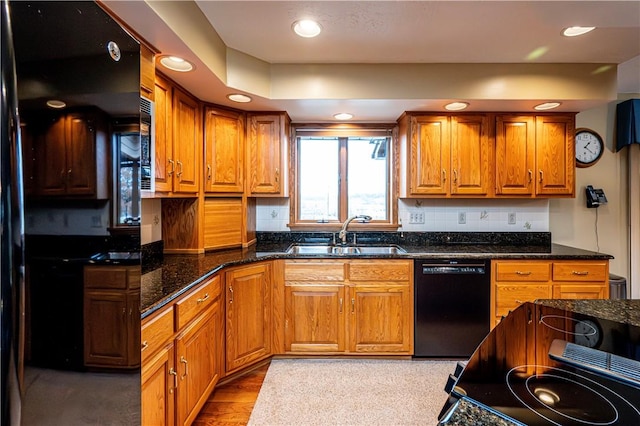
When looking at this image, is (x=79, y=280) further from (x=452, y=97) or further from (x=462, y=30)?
(x=452, y=97)

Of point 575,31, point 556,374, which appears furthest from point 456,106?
point 556,374

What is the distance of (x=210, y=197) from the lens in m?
2.63

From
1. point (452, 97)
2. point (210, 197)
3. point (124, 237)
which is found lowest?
point (124, 237)

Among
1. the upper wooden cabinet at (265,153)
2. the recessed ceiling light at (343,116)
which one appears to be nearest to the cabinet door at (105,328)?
the upper wooden cabinet at (265,153)

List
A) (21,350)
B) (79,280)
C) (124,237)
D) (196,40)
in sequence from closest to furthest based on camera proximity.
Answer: (21,350) → (79,280) → (124,237) → (196,40)

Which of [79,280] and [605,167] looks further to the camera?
[605,167]

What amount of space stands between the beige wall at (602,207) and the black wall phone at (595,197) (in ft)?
0.17

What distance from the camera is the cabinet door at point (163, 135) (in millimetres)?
1939

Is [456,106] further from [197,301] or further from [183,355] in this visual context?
[183,355]

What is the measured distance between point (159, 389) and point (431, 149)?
259 cm

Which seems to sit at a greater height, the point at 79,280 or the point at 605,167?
the point at 605,167

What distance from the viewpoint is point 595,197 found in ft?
10.4

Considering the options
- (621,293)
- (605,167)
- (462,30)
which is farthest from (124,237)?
(605,167)

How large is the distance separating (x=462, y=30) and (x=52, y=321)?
241cm
